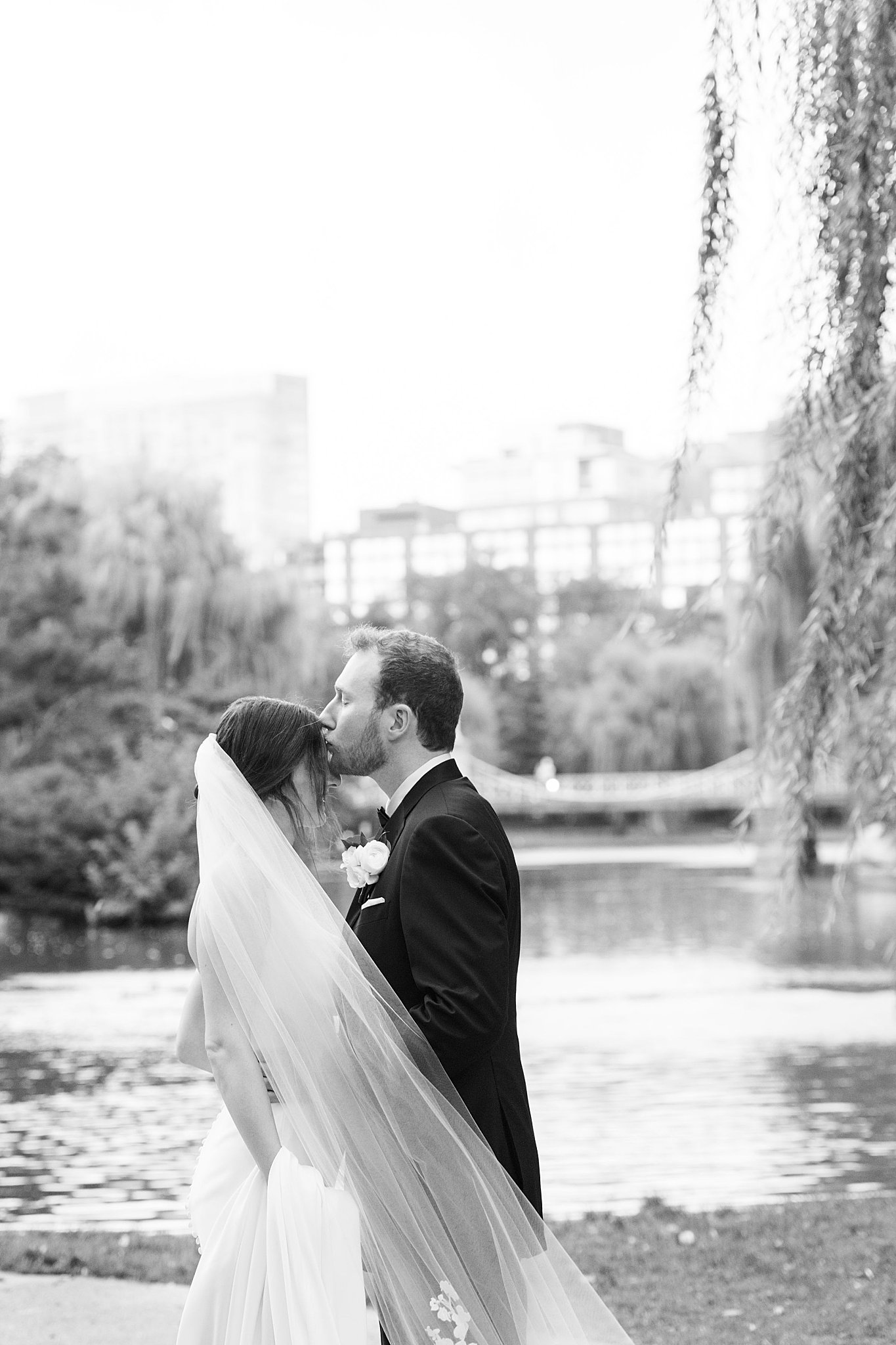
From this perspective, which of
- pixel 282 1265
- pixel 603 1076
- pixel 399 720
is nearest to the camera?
pixel 282 1265

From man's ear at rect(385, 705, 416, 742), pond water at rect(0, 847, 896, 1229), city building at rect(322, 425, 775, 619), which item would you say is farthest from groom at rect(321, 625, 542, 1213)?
city building at rect(322, 425, 775, 619)

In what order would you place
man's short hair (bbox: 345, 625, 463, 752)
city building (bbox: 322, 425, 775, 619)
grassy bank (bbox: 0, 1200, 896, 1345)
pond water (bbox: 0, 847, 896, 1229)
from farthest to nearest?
1. city building (bbox: 322, 425, 775, 619)
2. pond water (bbox: 0, 847, 896, 1229)
3. grassy bank (bbox: 0, 1200, 896, 1345)
4. man's short hair (bbox: 345, 625, 463, 752)

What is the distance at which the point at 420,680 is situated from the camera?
120 inches

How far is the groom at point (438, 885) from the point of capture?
9.48ft

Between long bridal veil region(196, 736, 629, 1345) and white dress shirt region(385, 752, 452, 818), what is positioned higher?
white dress shirt region(385, 752, 452, 818)

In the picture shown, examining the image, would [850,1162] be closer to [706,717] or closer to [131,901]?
[131,901]

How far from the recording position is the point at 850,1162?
7965 millimetres

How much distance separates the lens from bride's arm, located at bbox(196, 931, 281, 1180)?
288 centimetres

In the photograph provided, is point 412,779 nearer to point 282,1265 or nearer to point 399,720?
point 399,720

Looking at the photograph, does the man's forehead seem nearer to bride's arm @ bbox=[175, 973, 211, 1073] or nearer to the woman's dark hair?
the woman's dark hair

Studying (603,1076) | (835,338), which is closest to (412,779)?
(835,338)

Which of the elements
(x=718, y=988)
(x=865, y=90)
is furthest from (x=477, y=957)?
(x=718, y=988)

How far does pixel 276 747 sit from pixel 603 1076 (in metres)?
8.43

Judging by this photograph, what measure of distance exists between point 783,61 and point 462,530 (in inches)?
5326
